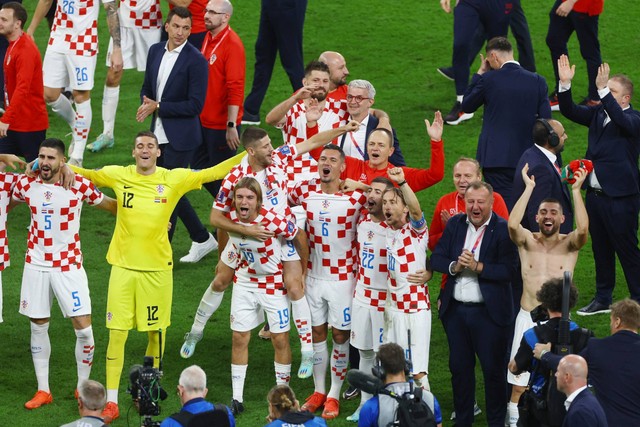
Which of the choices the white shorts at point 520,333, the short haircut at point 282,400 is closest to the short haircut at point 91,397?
the short haircut at point 282,400

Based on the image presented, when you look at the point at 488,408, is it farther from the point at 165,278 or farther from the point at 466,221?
the point at 165,278

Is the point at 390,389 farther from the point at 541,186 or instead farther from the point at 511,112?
the point at 511,112

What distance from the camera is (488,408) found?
32.1ft

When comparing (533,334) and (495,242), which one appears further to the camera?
(495,242)

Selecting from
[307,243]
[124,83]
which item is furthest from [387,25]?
[307,243]

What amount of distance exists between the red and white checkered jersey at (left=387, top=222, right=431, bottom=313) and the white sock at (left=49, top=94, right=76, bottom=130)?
5.19 meters

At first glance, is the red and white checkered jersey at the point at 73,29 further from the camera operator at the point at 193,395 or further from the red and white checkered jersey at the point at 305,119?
the camera operator at the point at 193,395

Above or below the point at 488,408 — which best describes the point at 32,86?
above

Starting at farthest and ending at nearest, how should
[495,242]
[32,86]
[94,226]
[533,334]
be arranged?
1. [94,226]
2. [32,86]
3. [495,242]
4. [533,334]

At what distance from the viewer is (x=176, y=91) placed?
12039 mm

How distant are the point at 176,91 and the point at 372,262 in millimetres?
3015

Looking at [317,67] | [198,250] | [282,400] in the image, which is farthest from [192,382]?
[198,250]

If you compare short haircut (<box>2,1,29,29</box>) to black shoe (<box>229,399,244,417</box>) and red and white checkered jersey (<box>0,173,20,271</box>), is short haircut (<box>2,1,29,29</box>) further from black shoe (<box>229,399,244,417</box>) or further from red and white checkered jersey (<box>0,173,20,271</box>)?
black shoe (<box>229,399,244,417</box>)

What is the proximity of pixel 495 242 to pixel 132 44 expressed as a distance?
6047 millimetres
